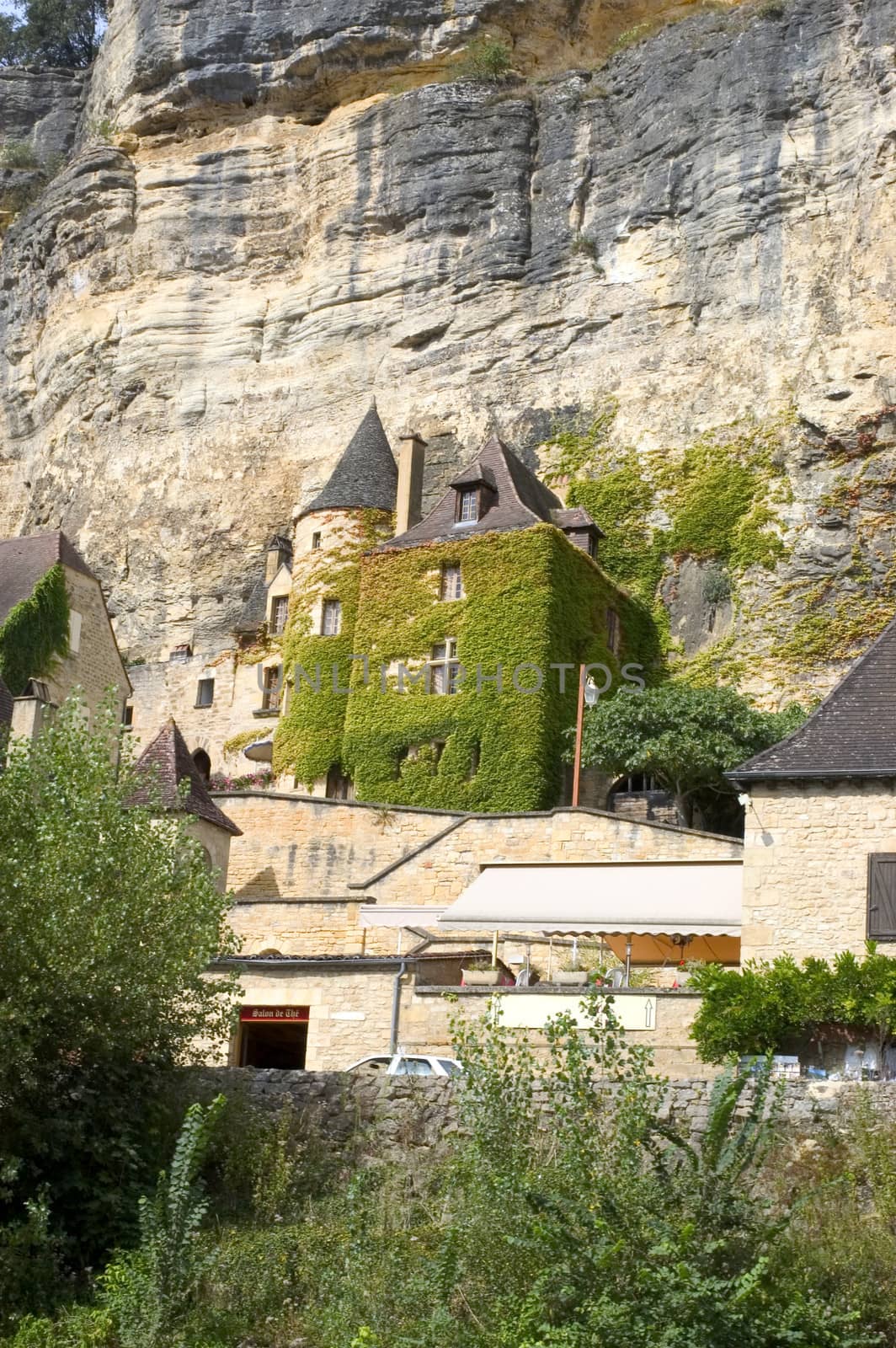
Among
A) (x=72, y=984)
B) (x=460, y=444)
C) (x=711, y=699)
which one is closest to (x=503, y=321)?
(x=460, y=444)

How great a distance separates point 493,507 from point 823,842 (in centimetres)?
2152

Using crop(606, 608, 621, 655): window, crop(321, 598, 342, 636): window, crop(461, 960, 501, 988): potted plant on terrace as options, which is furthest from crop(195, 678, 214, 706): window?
crop(461, 960, 501, 988): potted plant on terrace

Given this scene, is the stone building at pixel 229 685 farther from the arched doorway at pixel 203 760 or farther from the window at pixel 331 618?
the window at pixel 331 618

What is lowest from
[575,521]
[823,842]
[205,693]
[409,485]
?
[823,842]

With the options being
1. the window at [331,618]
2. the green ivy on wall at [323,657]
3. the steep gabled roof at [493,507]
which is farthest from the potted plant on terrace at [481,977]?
the window at [331,618]

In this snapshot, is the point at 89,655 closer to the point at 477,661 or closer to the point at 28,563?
the point at 28,563

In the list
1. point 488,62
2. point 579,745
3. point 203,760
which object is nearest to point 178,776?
point 579,745

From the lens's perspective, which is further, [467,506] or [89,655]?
[467,506]

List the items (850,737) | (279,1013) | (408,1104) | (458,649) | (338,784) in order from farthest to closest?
(338,784), (458,649), (279,1013), (850,737), (408,1104)

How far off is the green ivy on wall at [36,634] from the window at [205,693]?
38.0 ft

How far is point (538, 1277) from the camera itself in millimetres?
12242

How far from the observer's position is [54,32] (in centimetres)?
7006

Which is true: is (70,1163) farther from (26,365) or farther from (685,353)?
(26,365)

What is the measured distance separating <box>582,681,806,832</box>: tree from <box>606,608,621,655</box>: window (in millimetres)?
5071
